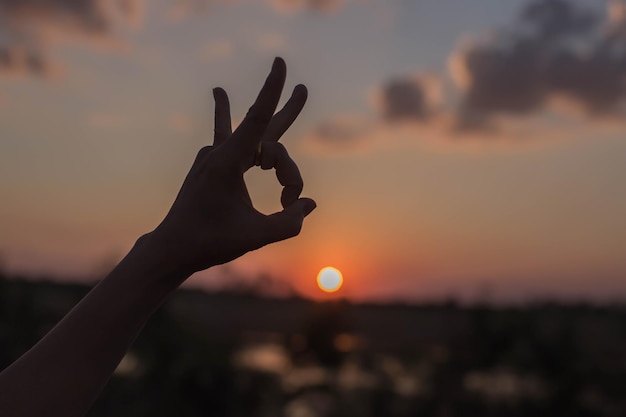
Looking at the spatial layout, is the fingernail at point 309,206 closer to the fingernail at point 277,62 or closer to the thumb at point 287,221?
the thumb at point 287,221

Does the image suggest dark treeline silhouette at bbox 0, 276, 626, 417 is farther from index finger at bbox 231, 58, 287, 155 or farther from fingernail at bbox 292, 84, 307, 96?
index finger at bbox 231, 58, 287, 155

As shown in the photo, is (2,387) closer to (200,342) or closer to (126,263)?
(126,263)

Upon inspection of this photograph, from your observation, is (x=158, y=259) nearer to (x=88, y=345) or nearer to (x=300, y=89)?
(x=88, y=345)

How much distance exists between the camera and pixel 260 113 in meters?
1.27

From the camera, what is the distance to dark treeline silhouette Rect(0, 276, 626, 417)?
7434mm

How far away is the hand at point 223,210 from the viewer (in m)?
1.24

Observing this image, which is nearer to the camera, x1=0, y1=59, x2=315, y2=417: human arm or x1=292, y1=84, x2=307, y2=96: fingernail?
x1=0, y1=59, x2=315, y2=417: human arm

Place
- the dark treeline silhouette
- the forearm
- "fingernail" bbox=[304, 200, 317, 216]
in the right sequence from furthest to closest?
1. the dark treeline silhouette
2. "fingernail" bbox=[304, 200, 317, 216]
3. the forearm

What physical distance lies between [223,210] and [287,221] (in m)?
0.15

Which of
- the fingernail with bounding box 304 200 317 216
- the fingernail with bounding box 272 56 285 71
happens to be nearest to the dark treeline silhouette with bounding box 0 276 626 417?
the fingernail with bounding box 304 200 317 216

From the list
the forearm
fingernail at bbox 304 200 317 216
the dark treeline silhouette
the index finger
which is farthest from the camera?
the dark treeline silhouette

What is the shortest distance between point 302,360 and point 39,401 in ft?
25.5

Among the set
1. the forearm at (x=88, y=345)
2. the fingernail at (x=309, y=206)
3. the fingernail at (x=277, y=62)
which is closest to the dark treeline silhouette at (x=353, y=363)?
the fingernail at (x=309, y=206)

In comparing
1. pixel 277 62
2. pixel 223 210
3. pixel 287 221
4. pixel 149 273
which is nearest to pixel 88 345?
pixel 149 273
